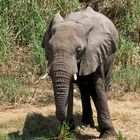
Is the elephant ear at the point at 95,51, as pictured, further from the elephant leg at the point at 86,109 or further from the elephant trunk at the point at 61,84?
the elephant leg at the point at 86,109

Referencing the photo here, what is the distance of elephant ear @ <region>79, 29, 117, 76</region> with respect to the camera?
4957mm

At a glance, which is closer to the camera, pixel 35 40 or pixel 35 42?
pixel 35 42

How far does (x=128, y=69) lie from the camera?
764cm

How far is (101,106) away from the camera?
5.38 metres

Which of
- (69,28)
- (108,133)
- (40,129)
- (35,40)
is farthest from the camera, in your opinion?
(35,40)

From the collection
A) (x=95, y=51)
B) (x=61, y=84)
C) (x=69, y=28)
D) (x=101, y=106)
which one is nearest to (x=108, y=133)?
(x=101, y=106)

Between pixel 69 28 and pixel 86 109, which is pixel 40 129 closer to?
pixel 86 109

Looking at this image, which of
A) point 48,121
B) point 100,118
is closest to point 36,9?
point 48,121

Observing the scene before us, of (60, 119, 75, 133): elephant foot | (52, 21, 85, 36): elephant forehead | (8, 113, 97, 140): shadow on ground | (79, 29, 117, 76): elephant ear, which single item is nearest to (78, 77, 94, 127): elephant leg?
(8, 113, 97, 140): shadow on ground

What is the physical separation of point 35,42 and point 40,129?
2.62 meters

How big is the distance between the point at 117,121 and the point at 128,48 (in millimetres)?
2211

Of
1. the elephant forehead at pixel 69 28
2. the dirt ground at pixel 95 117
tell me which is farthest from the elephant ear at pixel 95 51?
the dirt ground at pixel 95 117

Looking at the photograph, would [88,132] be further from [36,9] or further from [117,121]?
[36,9]

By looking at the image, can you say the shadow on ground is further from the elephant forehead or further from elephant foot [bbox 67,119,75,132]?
the elephant forehead
